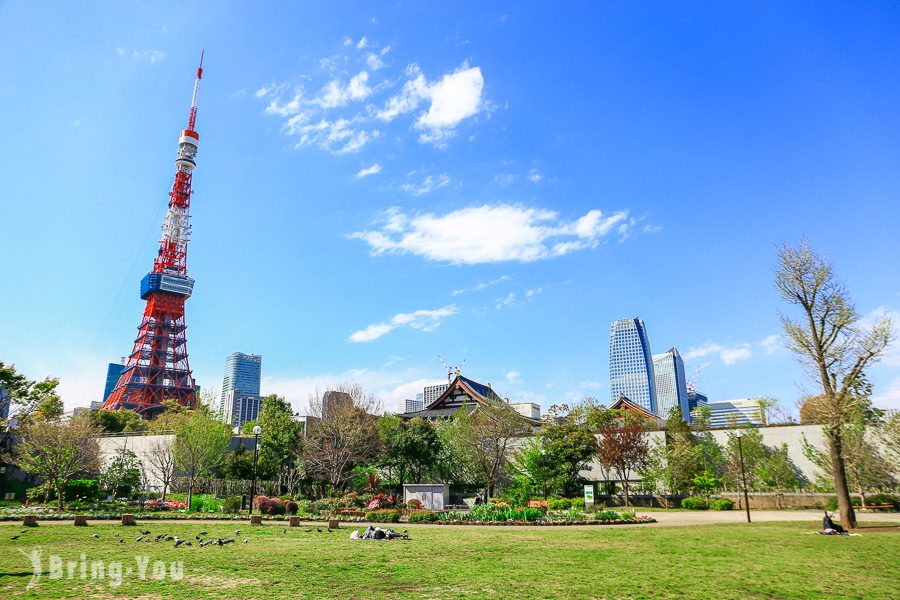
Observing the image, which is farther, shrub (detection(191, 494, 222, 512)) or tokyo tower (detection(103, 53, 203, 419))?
tokyo tower (detection(103, 53, 203, 419))

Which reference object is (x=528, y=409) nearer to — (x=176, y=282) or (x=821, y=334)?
(x=821, y=334)

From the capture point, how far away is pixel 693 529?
868 inches

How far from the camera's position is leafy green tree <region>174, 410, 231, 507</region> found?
38156 mm

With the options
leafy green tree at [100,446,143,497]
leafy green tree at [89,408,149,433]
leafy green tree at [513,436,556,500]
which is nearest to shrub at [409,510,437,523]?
leafy green tree at [513,436,556,500]

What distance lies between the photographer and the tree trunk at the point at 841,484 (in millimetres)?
20078

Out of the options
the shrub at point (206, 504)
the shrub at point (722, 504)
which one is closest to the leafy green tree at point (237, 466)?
the shrub at point (206, 504)

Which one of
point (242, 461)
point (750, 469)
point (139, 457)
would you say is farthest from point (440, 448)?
point (139, 457)

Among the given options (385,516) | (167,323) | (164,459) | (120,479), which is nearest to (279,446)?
(164,459)

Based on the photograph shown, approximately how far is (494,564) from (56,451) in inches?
1409

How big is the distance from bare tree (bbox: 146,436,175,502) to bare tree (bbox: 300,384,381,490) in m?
9.37

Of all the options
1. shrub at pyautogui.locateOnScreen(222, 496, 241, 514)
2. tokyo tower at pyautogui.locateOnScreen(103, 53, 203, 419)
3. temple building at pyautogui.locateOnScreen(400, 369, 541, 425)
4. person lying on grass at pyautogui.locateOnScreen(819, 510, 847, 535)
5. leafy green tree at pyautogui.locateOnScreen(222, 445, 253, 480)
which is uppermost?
tokyo tower at pyautogui.locateOnScreen(103, 53, 203, 419)

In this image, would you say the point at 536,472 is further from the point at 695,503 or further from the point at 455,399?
the point at 455,399

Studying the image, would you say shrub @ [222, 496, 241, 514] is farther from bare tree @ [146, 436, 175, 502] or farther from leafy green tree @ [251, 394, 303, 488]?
leafy green tree @ [251, 394, 303, 488]

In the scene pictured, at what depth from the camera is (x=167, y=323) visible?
97.1 metres
